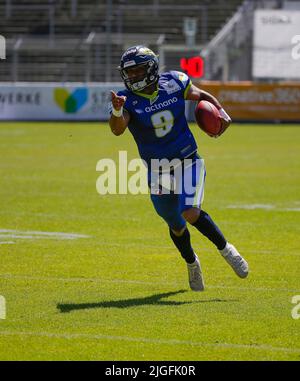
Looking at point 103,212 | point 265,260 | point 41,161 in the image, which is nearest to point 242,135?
point 41,161

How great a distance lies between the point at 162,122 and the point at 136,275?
131 cm

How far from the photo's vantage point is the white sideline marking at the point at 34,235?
9242mm

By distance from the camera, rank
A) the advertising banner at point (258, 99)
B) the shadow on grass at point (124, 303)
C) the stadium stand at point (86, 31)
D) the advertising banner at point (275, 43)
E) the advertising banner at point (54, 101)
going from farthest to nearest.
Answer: the stadium stand at point (86, 31)
the advertising banner at point (275, 43)
the advertising banner at point (258, 99)
the advertising banner at point (54, 101)
the shadow on grass at point (124, 303)

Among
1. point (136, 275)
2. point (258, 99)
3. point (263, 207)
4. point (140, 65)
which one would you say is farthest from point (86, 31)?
point (140, 65)

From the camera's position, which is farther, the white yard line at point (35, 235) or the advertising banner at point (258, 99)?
the advertising banner at point (258, 99)

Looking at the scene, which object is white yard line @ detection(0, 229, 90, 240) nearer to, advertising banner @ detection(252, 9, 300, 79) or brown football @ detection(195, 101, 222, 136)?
brown football @ detection(195, 101, 222, 136)

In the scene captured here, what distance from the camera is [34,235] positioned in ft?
30.7

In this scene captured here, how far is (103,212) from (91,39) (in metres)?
20.7

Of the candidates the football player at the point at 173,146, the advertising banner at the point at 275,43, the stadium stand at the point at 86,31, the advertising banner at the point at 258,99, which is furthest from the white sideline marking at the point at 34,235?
the advertising banner at the point at 275,43

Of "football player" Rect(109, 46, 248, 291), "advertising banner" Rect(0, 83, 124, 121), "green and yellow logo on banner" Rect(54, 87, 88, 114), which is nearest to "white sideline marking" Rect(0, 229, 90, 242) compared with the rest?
"football player" Rect(109, 46, 248, 291)

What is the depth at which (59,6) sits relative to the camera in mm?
33281

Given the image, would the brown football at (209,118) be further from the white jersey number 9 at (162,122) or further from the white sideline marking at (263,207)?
the white sideline marking at (263,207)

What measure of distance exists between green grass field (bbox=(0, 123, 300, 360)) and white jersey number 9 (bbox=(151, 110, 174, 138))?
1162mm

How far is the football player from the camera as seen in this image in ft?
22.5
